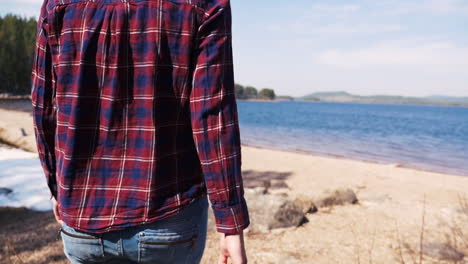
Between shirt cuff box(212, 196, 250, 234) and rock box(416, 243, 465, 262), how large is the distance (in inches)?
142

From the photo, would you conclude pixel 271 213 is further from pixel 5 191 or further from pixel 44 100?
pixel 5 191

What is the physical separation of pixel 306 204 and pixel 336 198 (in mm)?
709

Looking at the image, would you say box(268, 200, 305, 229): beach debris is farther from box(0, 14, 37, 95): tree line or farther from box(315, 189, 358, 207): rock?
box(0, 14, 37, 95): tree line

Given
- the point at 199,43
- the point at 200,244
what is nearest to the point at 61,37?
the point at 199,43

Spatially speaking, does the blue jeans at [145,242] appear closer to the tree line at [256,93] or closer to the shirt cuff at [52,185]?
the shirt cuff at [52,185]

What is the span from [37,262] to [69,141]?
3052 millimetres

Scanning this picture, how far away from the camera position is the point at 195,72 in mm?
1174

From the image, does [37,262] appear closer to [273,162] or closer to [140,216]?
[140,216]

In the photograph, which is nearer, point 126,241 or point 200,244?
point 126,241

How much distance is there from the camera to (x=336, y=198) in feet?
19.4

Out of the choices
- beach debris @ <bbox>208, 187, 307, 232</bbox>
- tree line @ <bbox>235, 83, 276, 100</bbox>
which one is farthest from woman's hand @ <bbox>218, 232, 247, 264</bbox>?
tree line @ <bbox>235, 83, 276, 100</bbox>

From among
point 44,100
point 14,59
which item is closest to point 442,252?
point 44,100

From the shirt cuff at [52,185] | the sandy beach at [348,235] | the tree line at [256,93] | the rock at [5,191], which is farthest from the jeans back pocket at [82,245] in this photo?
the tree line at [256,93]

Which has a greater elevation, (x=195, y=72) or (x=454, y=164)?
(x=195, y=72)
